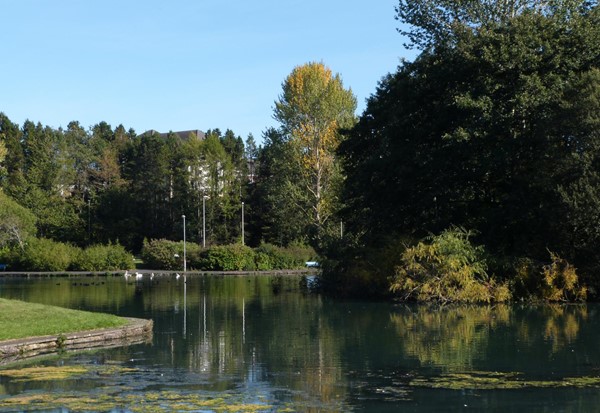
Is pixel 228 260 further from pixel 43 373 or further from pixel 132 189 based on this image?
pixel 43 373

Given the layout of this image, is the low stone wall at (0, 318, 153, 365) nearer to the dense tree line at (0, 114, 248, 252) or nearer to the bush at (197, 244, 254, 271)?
the bush at (197, 244, 254, 271)

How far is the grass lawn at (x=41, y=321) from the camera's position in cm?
2234

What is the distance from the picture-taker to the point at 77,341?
2262 cm

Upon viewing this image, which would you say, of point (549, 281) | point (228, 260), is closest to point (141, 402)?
point (549, 281)

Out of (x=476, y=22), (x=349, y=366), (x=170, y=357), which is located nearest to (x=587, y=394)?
(x=349, y=366)

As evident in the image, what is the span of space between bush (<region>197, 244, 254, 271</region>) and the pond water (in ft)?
127

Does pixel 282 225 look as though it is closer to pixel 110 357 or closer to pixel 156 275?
pixel 156 275

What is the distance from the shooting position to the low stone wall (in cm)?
2044

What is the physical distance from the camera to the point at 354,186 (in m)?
45.6

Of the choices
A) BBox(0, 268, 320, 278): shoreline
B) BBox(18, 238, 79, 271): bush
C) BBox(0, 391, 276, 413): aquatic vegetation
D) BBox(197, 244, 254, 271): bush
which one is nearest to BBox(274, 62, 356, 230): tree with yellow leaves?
BBox(0, 268, 320, 278): shoreline

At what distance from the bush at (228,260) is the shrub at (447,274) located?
3786cm

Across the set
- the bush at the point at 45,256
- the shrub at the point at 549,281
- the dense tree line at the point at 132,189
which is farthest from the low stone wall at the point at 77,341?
the dense tree line at the point at 132,189

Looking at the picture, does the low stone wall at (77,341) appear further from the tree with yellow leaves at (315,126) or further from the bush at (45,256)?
the bush at (45,256)

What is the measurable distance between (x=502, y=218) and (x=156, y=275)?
3647cm
